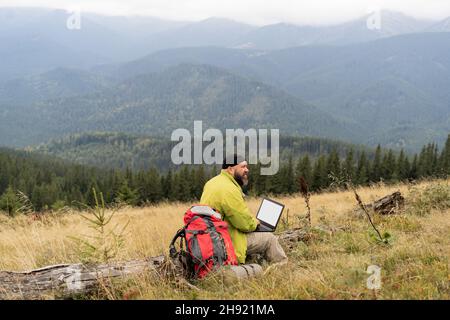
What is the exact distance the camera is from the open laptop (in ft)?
22.5

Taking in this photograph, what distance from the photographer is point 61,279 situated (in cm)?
505

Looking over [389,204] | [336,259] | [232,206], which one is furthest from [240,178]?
[389,204]

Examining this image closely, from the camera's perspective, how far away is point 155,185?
59750 millimetres

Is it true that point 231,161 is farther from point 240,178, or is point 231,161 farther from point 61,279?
point 61,279

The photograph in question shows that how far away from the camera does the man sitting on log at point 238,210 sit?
6.17 m

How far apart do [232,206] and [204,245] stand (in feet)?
2.62

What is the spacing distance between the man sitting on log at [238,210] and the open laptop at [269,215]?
167mm

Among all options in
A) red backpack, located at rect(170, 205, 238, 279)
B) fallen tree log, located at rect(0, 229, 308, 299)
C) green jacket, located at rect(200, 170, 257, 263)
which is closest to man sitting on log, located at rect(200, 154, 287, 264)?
green jacket, located at rect(200, 170, 257, 263)

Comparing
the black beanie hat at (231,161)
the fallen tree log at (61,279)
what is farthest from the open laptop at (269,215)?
the fallen tree log at (61,279)

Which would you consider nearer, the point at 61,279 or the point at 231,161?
the point at 61,279

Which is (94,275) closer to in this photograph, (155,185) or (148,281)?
(148,281)

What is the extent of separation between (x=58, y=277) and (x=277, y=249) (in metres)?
3.27

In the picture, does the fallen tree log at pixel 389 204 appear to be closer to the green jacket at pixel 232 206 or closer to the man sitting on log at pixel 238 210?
the man sitting on log at pixel 238 210
